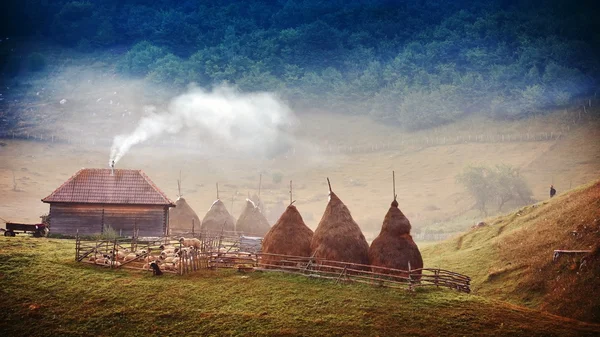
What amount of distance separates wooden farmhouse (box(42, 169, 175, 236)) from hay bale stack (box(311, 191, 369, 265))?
1592cm

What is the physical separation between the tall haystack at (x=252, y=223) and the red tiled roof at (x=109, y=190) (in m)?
11.3

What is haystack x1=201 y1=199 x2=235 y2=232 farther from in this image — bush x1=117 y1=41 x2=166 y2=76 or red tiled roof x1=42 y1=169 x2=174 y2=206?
bush x1=117 y1=41 x2=166 y2=76

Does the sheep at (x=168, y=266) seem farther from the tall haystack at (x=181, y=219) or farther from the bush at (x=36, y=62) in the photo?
the bush at (x=36, y=62)

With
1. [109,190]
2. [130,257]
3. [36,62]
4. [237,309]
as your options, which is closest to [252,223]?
[109,190]

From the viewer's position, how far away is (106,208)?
133 ft

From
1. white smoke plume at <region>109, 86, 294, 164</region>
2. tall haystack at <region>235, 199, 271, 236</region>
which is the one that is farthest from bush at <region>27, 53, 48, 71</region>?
tall haystack at <region>235, 199, 271, 236</region>

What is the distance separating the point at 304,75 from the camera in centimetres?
16462

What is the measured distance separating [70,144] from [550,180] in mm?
79406

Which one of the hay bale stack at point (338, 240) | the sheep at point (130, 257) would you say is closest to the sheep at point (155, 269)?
the sheep at point (130, 257)

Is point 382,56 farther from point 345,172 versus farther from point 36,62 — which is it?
point 36,62

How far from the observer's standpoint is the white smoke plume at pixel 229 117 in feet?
387

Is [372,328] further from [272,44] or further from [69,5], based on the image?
[69,5]

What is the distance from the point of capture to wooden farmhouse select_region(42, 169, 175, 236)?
3997cm

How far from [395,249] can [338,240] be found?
290 centimetres
